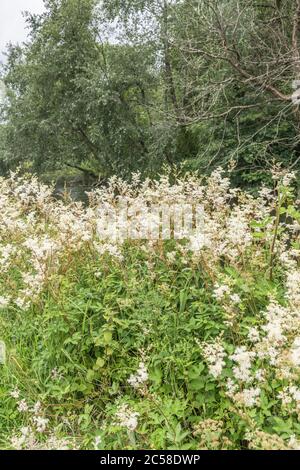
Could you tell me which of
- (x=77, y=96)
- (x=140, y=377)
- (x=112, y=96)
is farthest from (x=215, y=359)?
(x=77, y=96)

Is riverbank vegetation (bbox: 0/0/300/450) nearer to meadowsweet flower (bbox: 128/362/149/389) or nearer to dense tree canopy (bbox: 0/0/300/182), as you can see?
meadowsweet flower (bbox: 128/362/149/389)

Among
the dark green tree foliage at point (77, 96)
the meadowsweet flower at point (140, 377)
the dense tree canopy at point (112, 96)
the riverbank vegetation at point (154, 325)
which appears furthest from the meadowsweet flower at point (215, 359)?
the dark green tree foliage at point (77, 96)

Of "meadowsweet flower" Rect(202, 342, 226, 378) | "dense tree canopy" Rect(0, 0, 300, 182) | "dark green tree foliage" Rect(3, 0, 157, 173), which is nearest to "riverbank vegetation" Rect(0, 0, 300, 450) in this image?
"meadowsweet flower" Rect(202, 342, 226, 378)

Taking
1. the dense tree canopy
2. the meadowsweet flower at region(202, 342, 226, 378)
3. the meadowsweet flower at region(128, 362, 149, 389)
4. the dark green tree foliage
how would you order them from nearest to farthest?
the meadowsweet flower at region(202, 342, 226, 378) → the meadowsweet flower at region(128, 362, 149, 389) → the dense tree canopy → the dark green tree foliage

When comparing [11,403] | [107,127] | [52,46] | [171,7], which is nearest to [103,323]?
[11,403]

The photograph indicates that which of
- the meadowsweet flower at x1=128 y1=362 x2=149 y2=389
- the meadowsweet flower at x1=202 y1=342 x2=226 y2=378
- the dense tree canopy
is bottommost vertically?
the meadowsweet flower at x1=128 y1=362 x2=149 y2=389

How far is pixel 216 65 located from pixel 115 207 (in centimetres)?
666

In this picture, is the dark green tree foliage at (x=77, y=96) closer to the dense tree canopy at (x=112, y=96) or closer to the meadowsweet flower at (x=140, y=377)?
the dense tree canopy at (x=112, y=96)

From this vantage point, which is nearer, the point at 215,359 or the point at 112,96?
the point at 215,359

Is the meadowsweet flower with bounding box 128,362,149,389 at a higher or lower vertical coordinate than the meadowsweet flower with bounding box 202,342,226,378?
lower

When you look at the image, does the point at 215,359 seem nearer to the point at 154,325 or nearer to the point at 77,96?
the point at 154,325

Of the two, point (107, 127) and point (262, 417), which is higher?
point (107, 127)

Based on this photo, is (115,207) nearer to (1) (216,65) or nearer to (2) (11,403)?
(2) (11,403)

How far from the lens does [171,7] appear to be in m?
10.7
